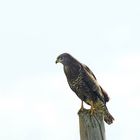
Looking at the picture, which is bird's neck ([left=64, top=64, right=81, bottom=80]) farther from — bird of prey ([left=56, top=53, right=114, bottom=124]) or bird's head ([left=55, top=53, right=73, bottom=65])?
bird's head ([left=55, top=53, right=73, bottom=65])

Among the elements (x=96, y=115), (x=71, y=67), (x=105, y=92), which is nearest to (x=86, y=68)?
(x=71, y=67)

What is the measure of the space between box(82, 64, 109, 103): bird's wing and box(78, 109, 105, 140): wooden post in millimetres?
1890

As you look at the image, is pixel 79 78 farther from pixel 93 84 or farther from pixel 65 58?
pixel 93 84

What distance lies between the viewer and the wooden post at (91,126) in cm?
593

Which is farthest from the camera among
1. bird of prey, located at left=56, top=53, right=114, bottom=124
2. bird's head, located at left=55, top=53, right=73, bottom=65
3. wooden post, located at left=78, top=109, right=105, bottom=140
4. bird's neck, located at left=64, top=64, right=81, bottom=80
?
bird's neck, located at left=64, top=64, right=81, bottom=80

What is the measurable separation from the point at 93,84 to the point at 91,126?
3.00m

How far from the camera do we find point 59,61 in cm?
963

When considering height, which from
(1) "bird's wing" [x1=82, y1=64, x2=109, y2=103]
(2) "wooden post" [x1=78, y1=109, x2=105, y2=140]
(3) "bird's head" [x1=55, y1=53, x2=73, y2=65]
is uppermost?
(3) "bird's head" [x1=55, y1=53, x2=73, y2=65]

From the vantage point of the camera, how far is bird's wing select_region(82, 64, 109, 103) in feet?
26.9

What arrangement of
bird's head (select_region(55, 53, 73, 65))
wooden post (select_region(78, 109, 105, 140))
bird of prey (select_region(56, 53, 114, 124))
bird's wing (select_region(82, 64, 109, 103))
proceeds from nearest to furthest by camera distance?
1. wooden post (select_region(78, 109, 105, 140))
2. bird's wing (select_region(82, 64, 109, 103))
3. bird of prey (select_region(56, 53, 114, 124))
4. bird's head (select_region(55, 53, 73, 65))

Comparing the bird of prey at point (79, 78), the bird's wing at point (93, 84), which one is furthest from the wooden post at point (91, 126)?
the bird of prey at point (79, 78)

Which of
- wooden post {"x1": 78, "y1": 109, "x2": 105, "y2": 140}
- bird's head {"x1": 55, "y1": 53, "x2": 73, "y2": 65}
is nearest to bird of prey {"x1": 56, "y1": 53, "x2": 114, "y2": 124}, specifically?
bird's head {"x1": 55, "y1": 53, "x2": 73, "y2": 65}

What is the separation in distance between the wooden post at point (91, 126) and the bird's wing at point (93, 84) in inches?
74.4

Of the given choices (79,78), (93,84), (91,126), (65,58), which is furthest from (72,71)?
(91,126)
